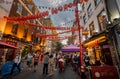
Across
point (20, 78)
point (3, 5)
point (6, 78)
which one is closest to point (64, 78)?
point (20, 78)

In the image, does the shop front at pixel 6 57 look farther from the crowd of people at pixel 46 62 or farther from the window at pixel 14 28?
the window at pixel 14 28

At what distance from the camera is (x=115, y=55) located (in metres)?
7.32

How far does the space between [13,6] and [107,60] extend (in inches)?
683

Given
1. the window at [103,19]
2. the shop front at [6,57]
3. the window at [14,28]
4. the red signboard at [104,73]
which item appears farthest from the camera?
the window at [14,28]

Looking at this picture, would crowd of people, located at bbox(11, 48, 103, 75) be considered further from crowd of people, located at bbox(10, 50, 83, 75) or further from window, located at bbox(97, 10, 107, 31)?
window, located at bbox(97, 10, 107, 31)

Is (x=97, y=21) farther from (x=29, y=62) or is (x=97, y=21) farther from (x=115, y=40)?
(x=29, y=62)

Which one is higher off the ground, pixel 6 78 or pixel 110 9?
pixel 110 9

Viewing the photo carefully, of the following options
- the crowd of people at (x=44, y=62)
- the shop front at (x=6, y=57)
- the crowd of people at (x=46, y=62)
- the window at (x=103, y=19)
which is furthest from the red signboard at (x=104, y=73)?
the shop front at (x=6, y=57)

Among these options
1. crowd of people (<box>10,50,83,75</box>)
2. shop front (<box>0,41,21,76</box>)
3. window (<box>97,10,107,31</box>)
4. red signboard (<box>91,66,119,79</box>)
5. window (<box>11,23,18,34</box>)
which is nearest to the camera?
red signboard (<box>91,66,119,79</box>)

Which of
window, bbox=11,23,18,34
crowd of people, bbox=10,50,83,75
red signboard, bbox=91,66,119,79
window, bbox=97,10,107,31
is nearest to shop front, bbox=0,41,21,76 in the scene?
crowd of people, bbox=10,50,83,75

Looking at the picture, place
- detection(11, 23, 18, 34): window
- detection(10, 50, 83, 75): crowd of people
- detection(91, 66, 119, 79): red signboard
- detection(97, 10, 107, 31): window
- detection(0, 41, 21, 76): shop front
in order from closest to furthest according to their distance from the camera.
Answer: detection(91, 66, 119, 79): red signboard
detection(0, 41, 21, 76): shop front
detection(10, 50, 83, 75): crowd of people
detection(97, 10, 107, 31): window
detection(11, 23, 18, 34): window

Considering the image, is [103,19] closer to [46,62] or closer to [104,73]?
[104,73]

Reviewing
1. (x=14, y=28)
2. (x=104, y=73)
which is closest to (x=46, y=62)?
(x=104, y=73)

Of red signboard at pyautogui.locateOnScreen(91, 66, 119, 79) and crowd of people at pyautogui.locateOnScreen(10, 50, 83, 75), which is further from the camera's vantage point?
crowd of people at pyautogui.locateOnScreen(10, 50, 83, 75)
